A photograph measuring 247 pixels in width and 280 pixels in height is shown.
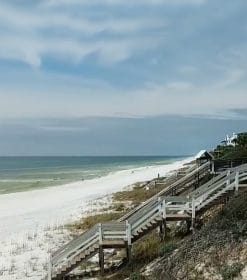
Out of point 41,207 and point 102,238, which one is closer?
point 102,238

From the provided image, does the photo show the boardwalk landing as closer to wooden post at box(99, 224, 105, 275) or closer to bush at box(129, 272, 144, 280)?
wooden post at box(99, 224, 105, 275)

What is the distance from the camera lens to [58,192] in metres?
63.1

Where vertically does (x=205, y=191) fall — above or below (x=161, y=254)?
above

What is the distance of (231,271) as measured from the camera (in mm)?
14508

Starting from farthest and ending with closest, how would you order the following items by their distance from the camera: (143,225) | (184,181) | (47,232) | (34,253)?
(47,232) → (184,181) → (34,253) → (143,225)

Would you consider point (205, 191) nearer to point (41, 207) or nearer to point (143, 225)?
point (143, 225)

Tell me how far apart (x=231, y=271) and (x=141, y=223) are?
536cm

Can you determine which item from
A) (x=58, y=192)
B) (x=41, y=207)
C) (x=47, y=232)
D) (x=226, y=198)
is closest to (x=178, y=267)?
(x=226, y=198)

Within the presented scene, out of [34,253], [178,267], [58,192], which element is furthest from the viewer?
[58,192]

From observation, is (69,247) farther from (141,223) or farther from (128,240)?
(141,223)

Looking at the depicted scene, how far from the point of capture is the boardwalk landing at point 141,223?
724 inches

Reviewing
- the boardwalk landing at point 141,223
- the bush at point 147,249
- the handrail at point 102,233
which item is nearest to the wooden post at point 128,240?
the boardwalk landing at point 141,223

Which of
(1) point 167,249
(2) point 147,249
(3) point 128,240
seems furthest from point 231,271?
(2) point 147,249

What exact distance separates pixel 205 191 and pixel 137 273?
485cm
